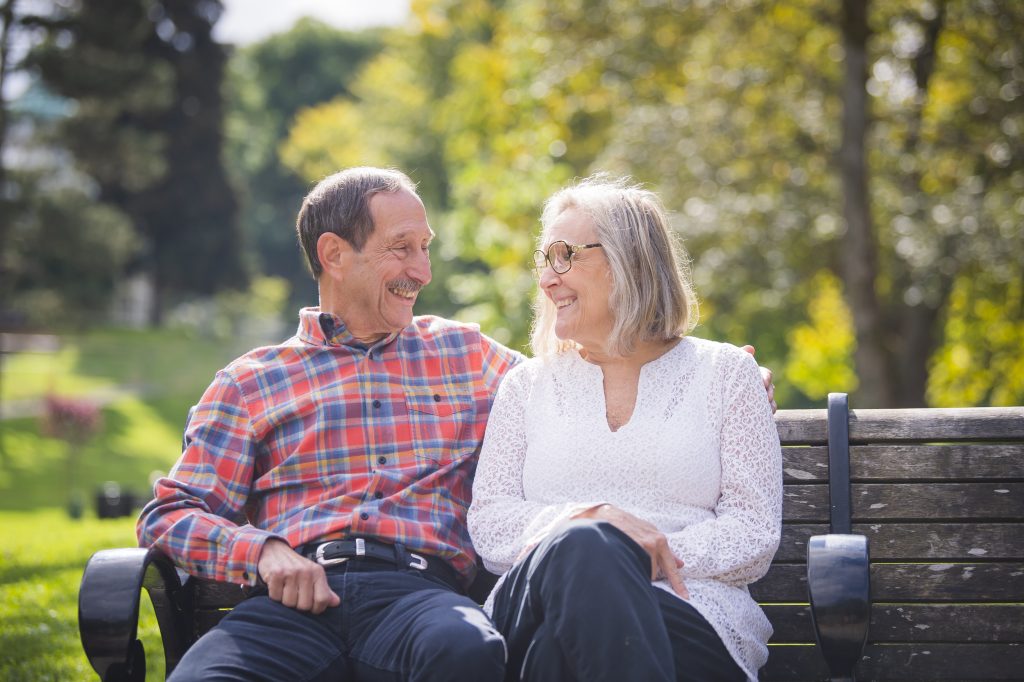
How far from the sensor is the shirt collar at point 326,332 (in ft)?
11.6

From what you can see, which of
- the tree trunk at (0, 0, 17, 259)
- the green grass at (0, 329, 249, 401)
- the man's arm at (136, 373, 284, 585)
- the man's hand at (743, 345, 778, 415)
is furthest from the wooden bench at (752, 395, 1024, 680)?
the green grass at (0, 329, 249, 401)

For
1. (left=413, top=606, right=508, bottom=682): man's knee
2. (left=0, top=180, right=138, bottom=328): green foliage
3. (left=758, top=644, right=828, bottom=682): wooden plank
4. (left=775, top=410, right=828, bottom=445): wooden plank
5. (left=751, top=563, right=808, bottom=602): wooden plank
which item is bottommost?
(left=758, top=644, right=828, bottom=682): wooden plank

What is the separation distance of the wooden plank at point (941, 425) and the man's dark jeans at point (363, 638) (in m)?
1.20

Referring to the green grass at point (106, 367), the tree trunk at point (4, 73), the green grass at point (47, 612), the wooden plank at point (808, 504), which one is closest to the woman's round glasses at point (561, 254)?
the wooden plank at point (808, 504)

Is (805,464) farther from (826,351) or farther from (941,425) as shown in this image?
(826,351)

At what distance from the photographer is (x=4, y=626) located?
495 centimetres

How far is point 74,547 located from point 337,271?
5001mm

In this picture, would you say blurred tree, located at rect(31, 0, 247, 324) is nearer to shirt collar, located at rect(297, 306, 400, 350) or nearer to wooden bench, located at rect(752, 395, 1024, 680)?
shirt collar, located at rect(297, 306, 400, 350)

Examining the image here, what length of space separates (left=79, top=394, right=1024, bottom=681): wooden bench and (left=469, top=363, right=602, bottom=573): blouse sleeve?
69 cm

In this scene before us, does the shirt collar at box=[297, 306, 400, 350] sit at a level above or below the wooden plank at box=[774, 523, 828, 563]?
above

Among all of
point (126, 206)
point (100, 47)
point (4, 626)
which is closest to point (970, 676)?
point (4, 626)

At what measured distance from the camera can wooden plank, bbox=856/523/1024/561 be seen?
3.21 meters

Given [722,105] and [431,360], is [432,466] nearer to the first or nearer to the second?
[431,360]

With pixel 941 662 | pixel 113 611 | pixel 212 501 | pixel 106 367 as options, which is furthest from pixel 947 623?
pixel 106 367
